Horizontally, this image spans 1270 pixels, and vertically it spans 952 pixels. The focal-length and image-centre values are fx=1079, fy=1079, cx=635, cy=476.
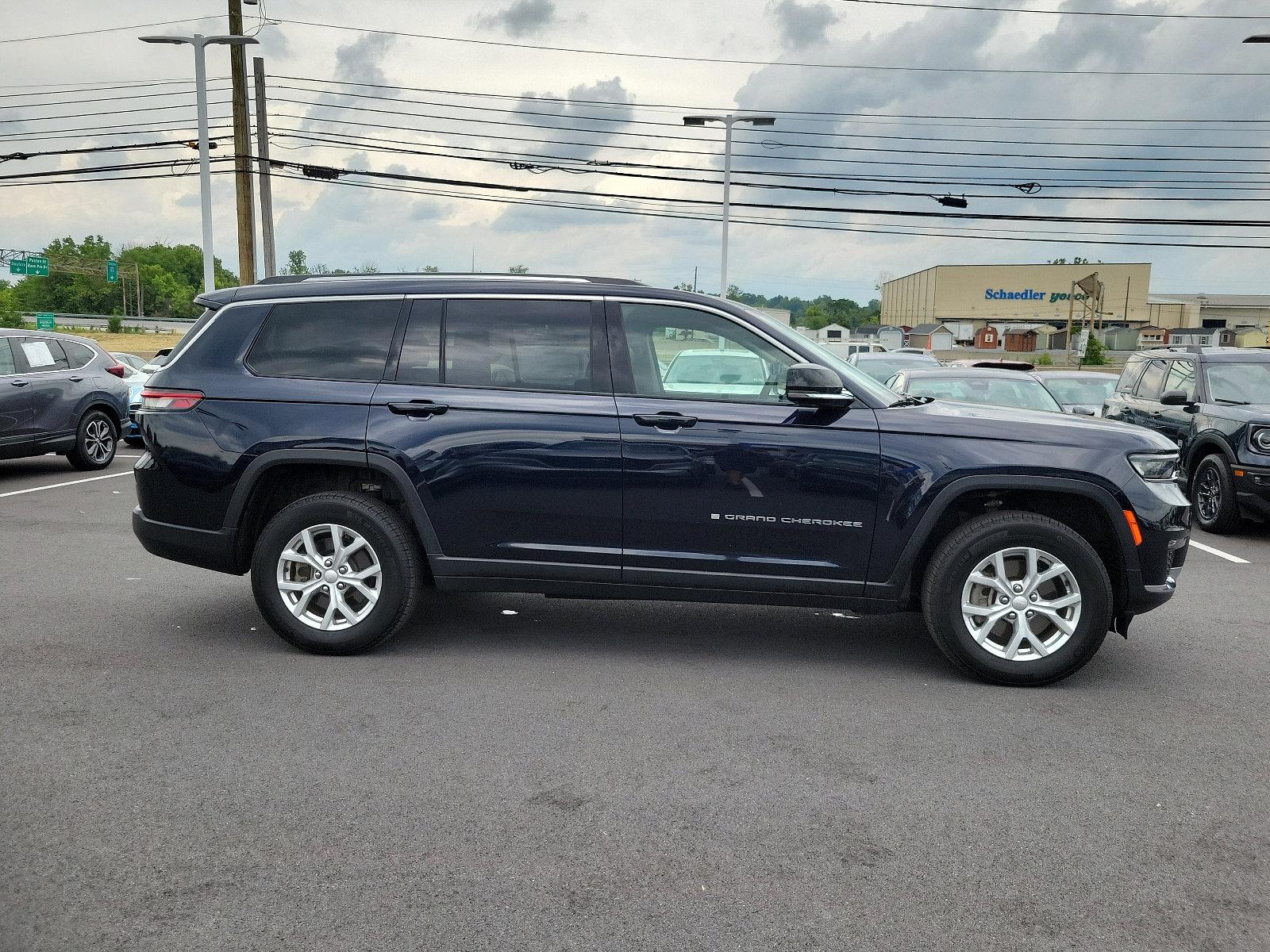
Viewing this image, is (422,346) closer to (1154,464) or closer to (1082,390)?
(1154,464)

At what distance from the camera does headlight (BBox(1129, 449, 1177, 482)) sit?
514 cm

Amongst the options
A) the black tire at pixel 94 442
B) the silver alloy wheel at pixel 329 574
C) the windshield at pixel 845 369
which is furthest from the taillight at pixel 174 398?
the black tire at pixel 94 442

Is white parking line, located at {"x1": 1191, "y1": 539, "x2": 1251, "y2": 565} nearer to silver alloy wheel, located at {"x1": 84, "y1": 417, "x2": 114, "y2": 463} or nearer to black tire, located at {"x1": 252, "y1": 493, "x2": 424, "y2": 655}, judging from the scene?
black tire, located at {"x1": 252, "y1": 493, "x2": 424, "y2": 655}

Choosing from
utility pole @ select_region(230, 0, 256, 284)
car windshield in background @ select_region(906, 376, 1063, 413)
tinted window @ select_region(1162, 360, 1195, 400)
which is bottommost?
car windshield in background @ select_region(906, 376, 1063, 413)

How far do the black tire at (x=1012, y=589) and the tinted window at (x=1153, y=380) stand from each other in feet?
25.0

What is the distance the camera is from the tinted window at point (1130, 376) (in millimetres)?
12438

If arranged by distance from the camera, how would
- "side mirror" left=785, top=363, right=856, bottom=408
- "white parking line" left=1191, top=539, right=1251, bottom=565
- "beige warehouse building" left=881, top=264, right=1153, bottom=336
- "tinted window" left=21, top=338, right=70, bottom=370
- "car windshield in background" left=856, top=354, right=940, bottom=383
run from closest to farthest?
1. "side mirror" left=785, top=363, right=856, bottom=408
2. "white parking line" left=1191, top=539, right=1251, bottom=565
3. "tinted window" left=21, top=338, right=70, bottom=370
4. "car windshield in background" left=856, top=354, right=940, bottom=383
5. "beige warehouse building" left=881, top=264, right=1153, bottom=336

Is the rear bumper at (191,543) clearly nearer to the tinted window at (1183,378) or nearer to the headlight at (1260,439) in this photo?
the headlight at (1260,439)

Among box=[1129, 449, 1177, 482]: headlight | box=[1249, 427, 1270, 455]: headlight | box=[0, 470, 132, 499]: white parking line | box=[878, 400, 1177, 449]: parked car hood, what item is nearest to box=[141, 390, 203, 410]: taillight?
box=[878, 400, 1177, 449]: parked car hood

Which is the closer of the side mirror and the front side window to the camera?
the side mirror

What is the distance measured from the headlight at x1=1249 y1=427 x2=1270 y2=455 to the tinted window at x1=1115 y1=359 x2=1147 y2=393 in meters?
2.67

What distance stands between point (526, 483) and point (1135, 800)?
2.97 metres

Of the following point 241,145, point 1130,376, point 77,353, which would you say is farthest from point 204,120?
point 1130,376

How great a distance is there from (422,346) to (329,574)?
4.11ft
